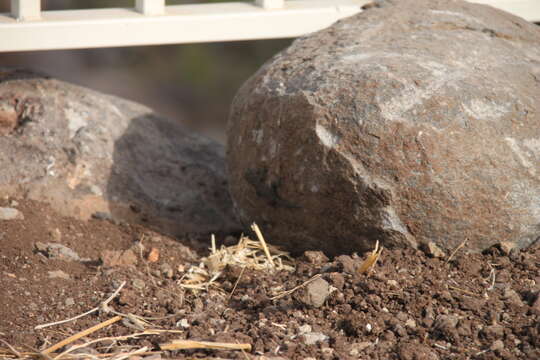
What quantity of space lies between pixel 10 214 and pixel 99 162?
23.8 inches

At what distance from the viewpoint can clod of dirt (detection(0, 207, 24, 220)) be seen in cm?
329

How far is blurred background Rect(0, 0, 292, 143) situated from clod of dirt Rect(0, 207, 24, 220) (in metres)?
3.55

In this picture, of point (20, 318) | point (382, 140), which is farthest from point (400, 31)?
point (20, 318)

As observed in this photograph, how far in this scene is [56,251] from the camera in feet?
10.4

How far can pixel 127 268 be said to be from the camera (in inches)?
123

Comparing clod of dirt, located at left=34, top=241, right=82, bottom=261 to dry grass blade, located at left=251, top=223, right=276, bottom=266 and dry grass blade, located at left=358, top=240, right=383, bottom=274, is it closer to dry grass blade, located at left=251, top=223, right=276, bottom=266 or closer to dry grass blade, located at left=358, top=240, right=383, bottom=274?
dry grass blade, located at left=251, top=223, right=276, bottom=266

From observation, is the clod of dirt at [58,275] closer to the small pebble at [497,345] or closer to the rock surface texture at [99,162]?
the rock surface texture at [99,162]

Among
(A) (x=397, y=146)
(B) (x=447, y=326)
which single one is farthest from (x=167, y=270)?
(B) (x=447, y=326)

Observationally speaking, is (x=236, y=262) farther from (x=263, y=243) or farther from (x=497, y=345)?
(x=497, y=345)

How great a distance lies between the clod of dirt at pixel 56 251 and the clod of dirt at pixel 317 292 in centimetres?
108

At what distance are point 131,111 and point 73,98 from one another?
16.2 inches

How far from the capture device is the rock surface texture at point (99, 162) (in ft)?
11.8

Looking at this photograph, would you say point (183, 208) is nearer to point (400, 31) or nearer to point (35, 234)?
point (35, 234)

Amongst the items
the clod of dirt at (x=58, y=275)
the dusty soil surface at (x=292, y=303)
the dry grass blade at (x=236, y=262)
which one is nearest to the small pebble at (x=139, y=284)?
the dusty soil surface at (x=292, y=303)
